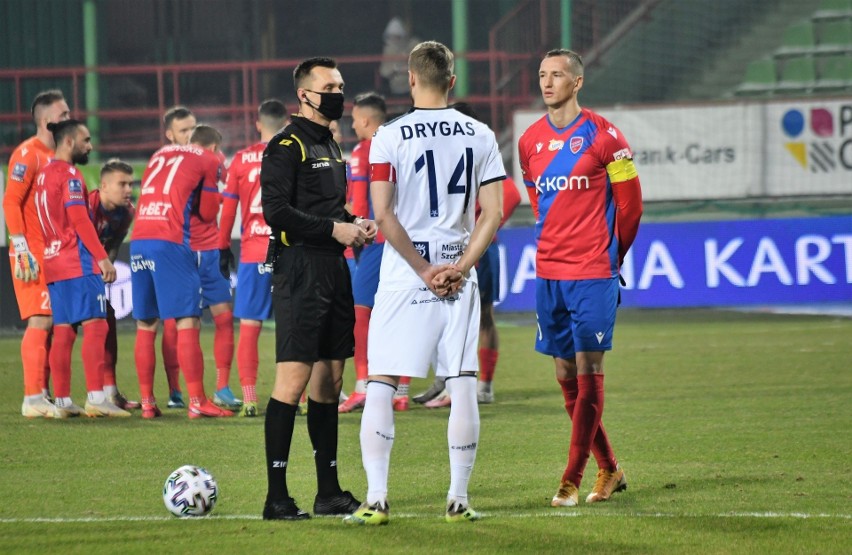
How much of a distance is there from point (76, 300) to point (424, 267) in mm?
4636

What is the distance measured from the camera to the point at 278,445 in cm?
585

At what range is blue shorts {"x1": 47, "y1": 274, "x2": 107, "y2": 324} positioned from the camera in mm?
9492

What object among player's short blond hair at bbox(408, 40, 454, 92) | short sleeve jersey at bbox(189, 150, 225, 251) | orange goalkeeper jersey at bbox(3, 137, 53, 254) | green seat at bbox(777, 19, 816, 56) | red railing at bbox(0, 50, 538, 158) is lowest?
short sleeve jersey at bbox(189, 150, 225, 251)

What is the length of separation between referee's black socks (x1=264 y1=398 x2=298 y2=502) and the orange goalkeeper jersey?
14.3ft

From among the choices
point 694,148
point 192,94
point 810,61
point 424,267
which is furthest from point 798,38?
point 424,267

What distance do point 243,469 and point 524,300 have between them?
412 inches

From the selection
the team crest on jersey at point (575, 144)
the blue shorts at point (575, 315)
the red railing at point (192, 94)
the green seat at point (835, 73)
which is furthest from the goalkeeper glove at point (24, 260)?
the green seat at point (835, 73)

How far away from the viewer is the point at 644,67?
989 inches

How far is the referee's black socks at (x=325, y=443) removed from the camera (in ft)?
19.9

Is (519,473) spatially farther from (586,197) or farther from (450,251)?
(450,251)

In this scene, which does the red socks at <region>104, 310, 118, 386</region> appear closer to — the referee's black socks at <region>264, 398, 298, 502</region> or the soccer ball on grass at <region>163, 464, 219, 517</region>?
the soccer ball on grass at <region>163, 464, 219, 517</region>

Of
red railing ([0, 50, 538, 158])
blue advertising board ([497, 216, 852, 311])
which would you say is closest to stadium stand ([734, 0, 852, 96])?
red railing ([0, 50, 538, 158])

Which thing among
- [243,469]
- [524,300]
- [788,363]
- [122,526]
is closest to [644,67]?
[524,300]

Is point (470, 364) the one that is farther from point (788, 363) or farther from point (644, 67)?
point (644, 67)
